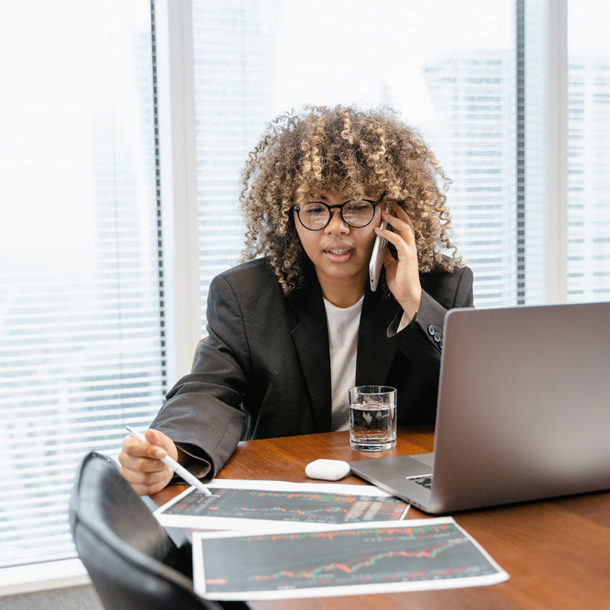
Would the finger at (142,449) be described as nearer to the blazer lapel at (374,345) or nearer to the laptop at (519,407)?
the laptop at (519,407)

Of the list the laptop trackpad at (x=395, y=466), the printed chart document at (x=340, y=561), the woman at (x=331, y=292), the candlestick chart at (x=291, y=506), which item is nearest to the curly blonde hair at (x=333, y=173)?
the woman at (x=331, y=292)

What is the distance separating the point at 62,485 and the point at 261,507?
66.5 inches

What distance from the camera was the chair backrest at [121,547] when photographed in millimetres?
583

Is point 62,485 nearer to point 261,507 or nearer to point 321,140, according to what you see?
point 321,140

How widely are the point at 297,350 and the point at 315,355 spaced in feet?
0.14

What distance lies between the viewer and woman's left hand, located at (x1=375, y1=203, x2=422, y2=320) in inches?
63.3

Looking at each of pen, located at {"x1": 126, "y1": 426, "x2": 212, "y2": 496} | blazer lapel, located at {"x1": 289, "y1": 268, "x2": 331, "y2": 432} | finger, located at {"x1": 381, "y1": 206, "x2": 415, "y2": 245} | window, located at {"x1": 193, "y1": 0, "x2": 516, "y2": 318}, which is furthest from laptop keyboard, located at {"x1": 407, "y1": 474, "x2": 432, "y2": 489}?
window, located at {"x1": 193, "y1": 0, "x2": 516, "y2": 318}

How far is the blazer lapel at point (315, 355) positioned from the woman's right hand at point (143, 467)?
57cm

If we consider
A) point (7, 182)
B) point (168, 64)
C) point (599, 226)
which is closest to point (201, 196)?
point (168, 64)

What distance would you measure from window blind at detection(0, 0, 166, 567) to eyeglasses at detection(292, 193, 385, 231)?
1.06m

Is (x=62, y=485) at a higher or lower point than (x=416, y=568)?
lower

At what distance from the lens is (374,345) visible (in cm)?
166

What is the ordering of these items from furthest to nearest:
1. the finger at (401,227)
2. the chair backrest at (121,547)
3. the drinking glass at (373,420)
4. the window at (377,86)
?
the window at (377,86) < the finger at (401,227) < the drinking glass at (373,420) < the chair backrest at (121,547)

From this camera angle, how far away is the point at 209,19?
2.56 meters
